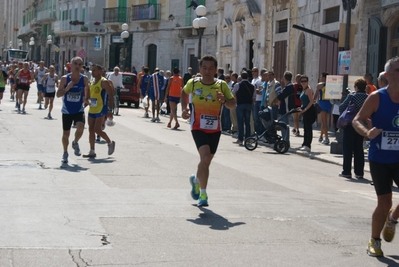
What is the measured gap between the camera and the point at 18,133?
19.9 meters

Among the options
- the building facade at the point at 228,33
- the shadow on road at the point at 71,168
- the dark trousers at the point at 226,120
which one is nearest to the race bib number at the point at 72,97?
the shadow on road at the point at 71,168

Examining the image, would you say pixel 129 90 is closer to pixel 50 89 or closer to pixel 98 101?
pixel 50 89

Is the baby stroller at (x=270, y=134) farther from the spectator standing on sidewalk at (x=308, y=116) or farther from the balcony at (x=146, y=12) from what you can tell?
the balcony at (x=146, y=12)

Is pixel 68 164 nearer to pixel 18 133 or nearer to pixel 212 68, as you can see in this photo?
pixel 212 68

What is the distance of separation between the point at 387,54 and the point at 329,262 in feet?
57.3

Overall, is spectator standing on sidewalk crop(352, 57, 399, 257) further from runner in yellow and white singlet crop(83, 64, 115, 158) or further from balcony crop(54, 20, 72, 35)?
balcony crop(54, 20, 72, 35)

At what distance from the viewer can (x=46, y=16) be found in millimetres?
82938

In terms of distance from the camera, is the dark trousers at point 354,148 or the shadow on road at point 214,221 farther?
the dark trousers at point 354,148

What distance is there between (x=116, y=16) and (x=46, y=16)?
25.7 m

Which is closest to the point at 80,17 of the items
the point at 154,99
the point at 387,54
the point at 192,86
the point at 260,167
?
the point at 154,99

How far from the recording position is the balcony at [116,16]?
58416 millimetres

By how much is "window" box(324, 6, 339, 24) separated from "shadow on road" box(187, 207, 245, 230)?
19510mm

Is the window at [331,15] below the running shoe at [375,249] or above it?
above

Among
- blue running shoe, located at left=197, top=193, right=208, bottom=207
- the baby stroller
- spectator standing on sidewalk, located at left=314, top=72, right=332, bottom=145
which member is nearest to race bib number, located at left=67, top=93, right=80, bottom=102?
blue running shoe, located at left=197, top=193, right=208, bottom=207
